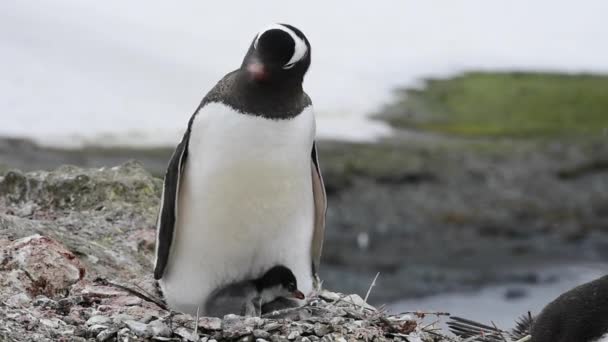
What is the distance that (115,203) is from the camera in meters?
5.21

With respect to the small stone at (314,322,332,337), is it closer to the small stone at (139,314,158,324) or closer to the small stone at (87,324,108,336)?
the small stone at (139,314,158,324)

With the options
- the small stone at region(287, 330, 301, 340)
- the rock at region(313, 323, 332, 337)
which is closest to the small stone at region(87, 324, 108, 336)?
the small stone at region(287, 330, 301, 340)

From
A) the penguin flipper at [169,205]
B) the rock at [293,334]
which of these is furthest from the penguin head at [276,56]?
the rock at [293,334]

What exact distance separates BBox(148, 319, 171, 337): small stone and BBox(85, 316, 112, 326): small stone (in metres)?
0.17

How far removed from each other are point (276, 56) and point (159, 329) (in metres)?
1.10

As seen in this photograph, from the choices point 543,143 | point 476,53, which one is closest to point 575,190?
point 543,143

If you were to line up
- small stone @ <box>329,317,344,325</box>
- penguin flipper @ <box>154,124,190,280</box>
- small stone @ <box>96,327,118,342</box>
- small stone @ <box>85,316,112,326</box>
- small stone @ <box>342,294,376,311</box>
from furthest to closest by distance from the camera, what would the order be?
small stone @ <box>342,294,376,311</box>
penguin flipper @ <box>154,124,190,280</box>
small stone @ <box>329,317,344,325</box>
small stone @ <box>85,316,112,326</box>
small stone @ <box>96,327,118,342</box>

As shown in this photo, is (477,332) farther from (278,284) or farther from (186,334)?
(186,334)

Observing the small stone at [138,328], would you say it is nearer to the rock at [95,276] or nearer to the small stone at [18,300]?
the rock at [95,276]

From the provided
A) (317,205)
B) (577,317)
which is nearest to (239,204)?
(317,205)

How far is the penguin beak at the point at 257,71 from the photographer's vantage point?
3.71 m

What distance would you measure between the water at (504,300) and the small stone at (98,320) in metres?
4.82

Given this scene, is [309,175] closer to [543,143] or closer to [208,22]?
[543,143]

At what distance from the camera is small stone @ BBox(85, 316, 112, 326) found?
11.7 ft
